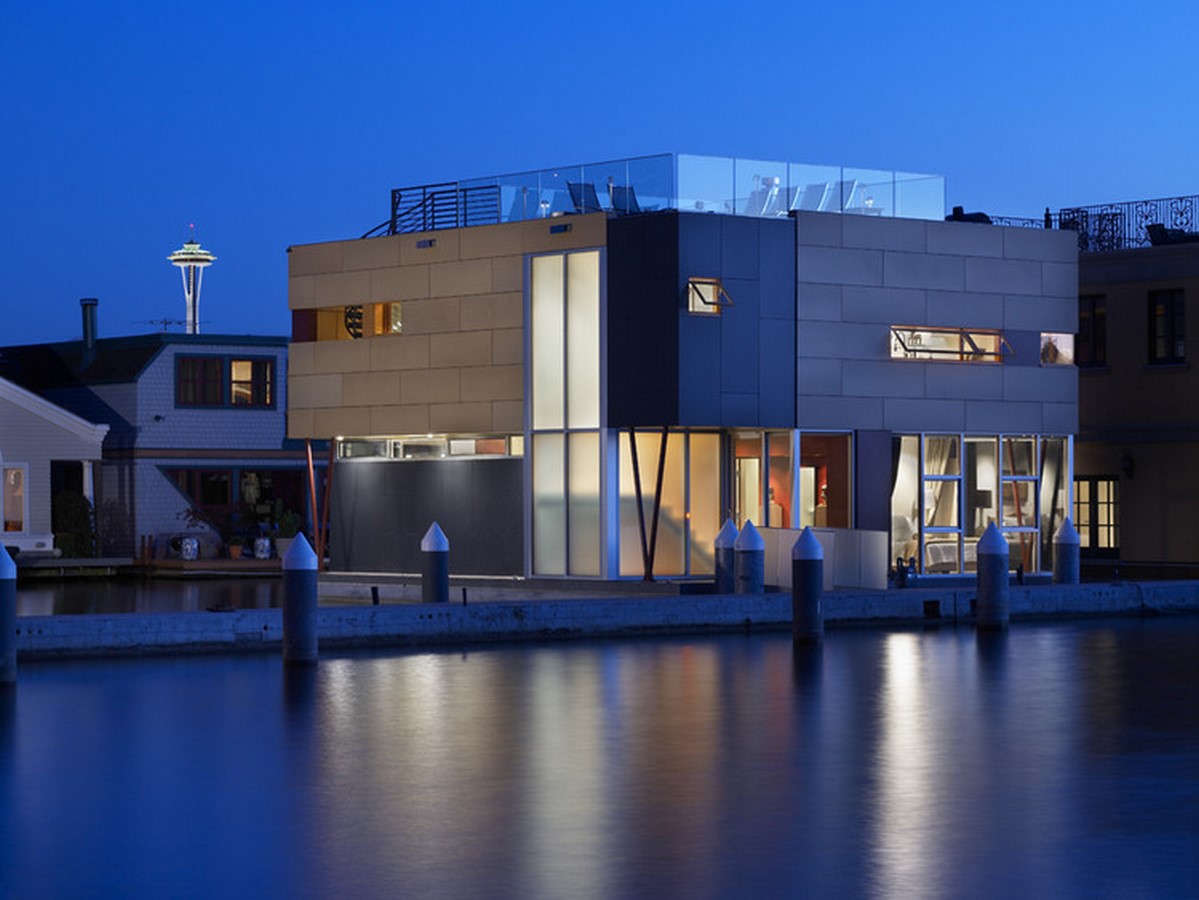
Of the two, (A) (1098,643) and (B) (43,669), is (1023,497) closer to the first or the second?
(A) (1098,643)

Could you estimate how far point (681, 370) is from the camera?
33.1 metres

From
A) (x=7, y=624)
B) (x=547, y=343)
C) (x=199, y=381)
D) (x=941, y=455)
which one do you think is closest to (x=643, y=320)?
(x=547, y=343)

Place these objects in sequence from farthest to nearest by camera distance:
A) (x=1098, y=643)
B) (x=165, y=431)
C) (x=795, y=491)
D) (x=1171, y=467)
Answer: (x=165, y=431) < (x=1171, y=467) < (x=795, y=491) < (x=1098, y=643)

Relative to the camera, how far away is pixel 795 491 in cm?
3484

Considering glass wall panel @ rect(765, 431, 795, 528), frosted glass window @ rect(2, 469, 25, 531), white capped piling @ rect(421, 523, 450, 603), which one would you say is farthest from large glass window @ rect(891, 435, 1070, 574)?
frosted glass window @ rect(2, 469, 25, 531)

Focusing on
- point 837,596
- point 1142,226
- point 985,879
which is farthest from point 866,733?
point 1142,226

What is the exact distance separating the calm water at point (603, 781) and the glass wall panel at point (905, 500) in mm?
13518

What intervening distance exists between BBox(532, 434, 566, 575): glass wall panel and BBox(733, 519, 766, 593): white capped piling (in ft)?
19.7

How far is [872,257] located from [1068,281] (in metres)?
4.76

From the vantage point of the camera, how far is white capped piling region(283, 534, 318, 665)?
2284cm

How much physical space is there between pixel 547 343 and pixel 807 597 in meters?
10.3

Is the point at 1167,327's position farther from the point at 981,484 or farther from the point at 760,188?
the point at 760,188

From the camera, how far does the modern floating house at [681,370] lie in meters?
33.8

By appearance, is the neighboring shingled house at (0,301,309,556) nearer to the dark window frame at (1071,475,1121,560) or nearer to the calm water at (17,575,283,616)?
the calm water at (17,575,283,616)
